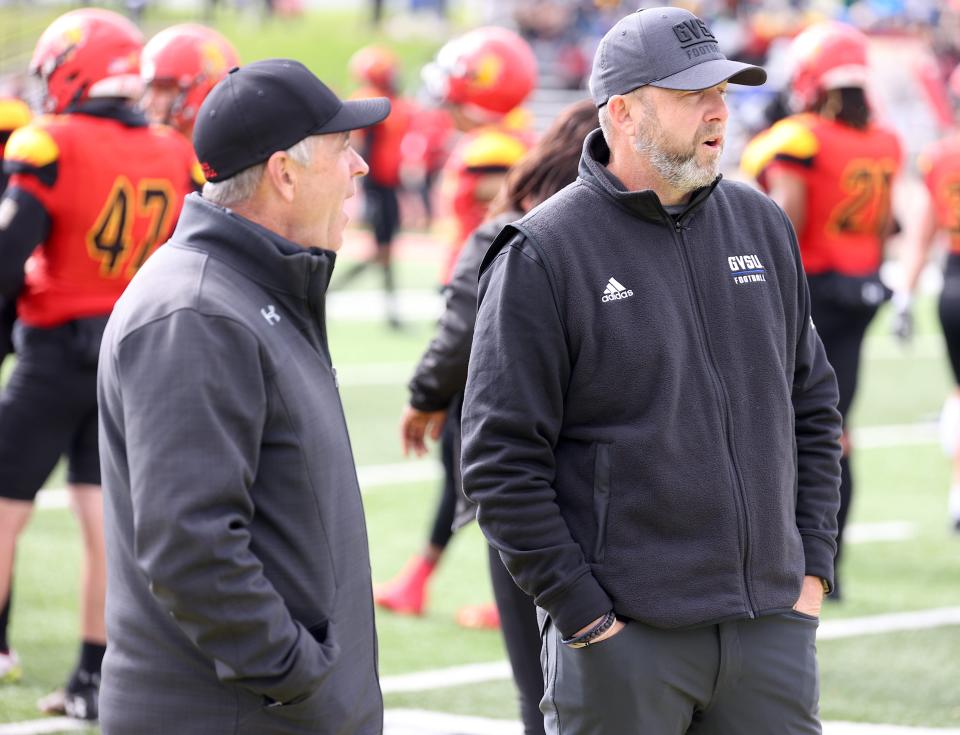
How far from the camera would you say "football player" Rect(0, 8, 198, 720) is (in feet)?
16.6

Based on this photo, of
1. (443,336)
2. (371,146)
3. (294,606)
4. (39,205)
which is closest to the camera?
(294,606)

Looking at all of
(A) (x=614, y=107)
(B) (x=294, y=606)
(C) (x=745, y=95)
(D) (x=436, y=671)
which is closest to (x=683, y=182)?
(A) (x=614, y=107)

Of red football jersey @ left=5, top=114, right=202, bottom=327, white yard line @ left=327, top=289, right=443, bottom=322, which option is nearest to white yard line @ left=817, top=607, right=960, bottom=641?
red football jersey @ left=5, top=114, right=202, bottom=327

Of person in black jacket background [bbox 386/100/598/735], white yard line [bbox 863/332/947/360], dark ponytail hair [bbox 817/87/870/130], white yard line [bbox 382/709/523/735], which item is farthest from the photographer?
white yard line [bbox 863/332/947/360]

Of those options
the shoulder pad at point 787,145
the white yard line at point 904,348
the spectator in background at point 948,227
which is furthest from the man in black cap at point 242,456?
the white yard line at point 904,348

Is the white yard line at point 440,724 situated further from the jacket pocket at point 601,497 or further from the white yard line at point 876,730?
the jacket pocket at point 601,497

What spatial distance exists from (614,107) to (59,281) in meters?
2.70

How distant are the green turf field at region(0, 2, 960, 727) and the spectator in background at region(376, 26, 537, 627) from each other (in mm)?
202

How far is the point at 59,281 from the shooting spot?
520 centimetres

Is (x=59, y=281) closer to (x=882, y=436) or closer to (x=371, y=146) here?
(x=882, y=436)

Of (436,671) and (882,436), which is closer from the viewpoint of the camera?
(436,671)

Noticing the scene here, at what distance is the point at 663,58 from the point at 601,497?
0.94 m

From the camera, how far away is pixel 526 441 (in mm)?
3000

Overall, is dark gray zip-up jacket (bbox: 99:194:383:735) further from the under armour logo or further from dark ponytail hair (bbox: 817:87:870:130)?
dark ponytail hair (bbox: 817:87:870:130)
